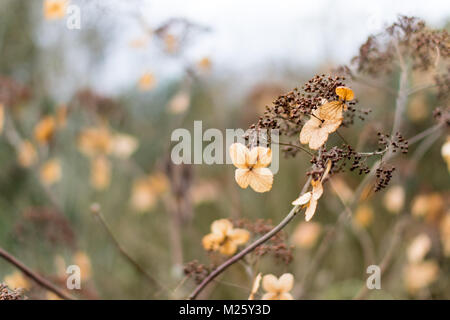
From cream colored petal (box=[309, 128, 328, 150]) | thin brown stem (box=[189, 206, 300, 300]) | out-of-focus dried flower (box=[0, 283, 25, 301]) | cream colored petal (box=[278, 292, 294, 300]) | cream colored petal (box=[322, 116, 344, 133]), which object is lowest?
cream colored petal (box=[278, 292, 294, 300])

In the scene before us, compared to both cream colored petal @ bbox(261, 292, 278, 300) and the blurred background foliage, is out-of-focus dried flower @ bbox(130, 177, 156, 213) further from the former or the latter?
cream colored petal @ bbox(261, 292, 278, 300)

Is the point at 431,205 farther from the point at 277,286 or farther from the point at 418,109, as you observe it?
the point at 277,286

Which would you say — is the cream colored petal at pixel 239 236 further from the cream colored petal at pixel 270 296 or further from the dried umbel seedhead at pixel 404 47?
the dried umbel seedhead at pixel 404 47

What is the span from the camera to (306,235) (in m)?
2.04

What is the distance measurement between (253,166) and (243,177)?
2 centimetres

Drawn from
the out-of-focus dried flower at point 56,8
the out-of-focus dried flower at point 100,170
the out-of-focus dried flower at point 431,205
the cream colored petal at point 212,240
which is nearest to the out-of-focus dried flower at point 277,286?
the cream colored petal at point 212,240

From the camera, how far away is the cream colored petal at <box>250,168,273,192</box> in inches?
26.9

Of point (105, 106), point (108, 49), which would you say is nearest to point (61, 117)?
point (105, 106)

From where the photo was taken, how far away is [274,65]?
2918 mm

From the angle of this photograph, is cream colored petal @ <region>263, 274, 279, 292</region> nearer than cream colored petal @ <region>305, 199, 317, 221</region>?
No

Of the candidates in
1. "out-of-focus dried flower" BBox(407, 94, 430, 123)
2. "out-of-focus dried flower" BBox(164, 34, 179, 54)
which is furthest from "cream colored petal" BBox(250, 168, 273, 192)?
"out-of-focus dried flower" BBox(407, 94, 430, 123)

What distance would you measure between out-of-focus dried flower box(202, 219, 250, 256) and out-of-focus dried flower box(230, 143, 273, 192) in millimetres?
143

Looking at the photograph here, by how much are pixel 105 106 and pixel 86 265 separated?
63 cm

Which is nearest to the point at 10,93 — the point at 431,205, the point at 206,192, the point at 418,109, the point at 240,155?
the point at 206,192
